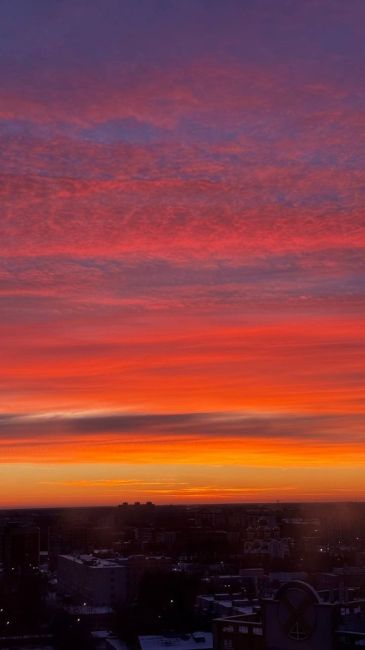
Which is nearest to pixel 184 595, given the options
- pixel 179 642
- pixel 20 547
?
pixel 179 642

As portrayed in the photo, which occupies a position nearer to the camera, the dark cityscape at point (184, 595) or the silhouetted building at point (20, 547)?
the dark cityscape at point (184, 595)

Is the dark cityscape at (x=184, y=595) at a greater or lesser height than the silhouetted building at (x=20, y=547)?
lesser

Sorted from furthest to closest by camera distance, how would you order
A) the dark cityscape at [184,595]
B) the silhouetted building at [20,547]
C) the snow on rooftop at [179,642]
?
the silhouetted building at [20,547] → the snow on rooftop at [179,642] → the dark cityscape at [184,595]

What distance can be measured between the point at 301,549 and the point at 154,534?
2698 centimetres

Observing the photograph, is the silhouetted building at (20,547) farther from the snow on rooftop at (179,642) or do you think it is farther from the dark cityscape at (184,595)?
the snow on rooftop at (179,642)

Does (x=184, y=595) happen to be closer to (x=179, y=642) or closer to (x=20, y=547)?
(x=179, y=642)

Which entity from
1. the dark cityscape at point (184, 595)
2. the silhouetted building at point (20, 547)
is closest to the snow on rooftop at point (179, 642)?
the dark cityscape at point (184, 595)

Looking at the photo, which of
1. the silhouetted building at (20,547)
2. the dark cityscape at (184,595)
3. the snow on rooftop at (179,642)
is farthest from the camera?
the silhouetted building at (20,547)

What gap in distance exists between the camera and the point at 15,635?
44.3m

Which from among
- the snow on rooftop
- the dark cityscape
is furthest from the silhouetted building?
the snow on rooftop

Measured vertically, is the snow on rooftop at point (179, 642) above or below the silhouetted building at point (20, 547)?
below

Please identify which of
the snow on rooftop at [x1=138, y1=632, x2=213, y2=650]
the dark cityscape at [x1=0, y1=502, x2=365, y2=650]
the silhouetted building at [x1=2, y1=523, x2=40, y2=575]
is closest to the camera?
the dark cityscape at [x1=0, y1=502, x2=365, y2=650]

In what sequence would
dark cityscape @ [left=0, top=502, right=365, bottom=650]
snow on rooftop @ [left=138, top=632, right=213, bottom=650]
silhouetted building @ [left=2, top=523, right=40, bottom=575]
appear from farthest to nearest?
1. silhouetted building @ [left=2, top=523, right=40, bottom=575]
2. snow on rooftop @ [left=138, top=632, right=213, bottom=650]
3. dark cityscape @ [left=0, top=502, right=365, bottom=650]

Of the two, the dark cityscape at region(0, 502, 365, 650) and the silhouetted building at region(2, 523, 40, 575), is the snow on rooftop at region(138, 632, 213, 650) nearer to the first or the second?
the dark cityscape at region(0, 502, 365, 650)
